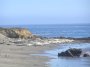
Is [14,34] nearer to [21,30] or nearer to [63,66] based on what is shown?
[21,30]

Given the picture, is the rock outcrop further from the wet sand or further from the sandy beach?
the sandy beach

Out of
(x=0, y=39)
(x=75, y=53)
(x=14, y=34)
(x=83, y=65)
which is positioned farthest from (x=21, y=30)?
(x=83, y=65)

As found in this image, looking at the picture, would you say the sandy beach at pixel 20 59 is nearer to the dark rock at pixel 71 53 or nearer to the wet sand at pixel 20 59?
the wet sand at pixel 20 59

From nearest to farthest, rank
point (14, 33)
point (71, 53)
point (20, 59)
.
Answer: point (20, 59)
point (71, 53)
point (14, 33)

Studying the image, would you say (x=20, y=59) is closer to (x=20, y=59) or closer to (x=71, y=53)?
(x=20, y=59)

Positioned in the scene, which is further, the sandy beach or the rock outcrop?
the rock outcrop

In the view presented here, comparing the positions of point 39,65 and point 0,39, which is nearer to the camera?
point 39,65

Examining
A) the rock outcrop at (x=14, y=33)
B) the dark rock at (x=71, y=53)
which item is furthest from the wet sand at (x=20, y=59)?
the rock outcrop at (x=14, y=33)

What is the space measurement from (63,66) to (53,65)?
1010mm

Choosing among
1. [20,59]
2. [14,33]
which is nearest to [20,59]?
[20,59]

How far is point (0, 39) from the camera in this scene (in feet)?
185

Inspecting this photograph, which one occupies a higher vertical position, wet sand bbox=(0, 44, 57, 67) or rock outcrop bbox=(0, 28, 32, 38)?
rock outcrop bbox=(0, 28, 32, 38)

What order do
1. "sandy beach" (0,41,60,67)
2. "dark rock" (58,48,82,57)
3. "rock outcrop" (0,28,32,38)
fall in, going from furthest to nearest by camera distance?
"rock outcrop" (0,28,32,38)
"dark rock" (58,48,82,57)
"sandy beach" (0,41,60,67)

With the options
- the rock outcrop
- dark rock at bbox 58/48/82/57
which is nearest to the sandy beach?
dark rock at bbox 58/48/82/57
